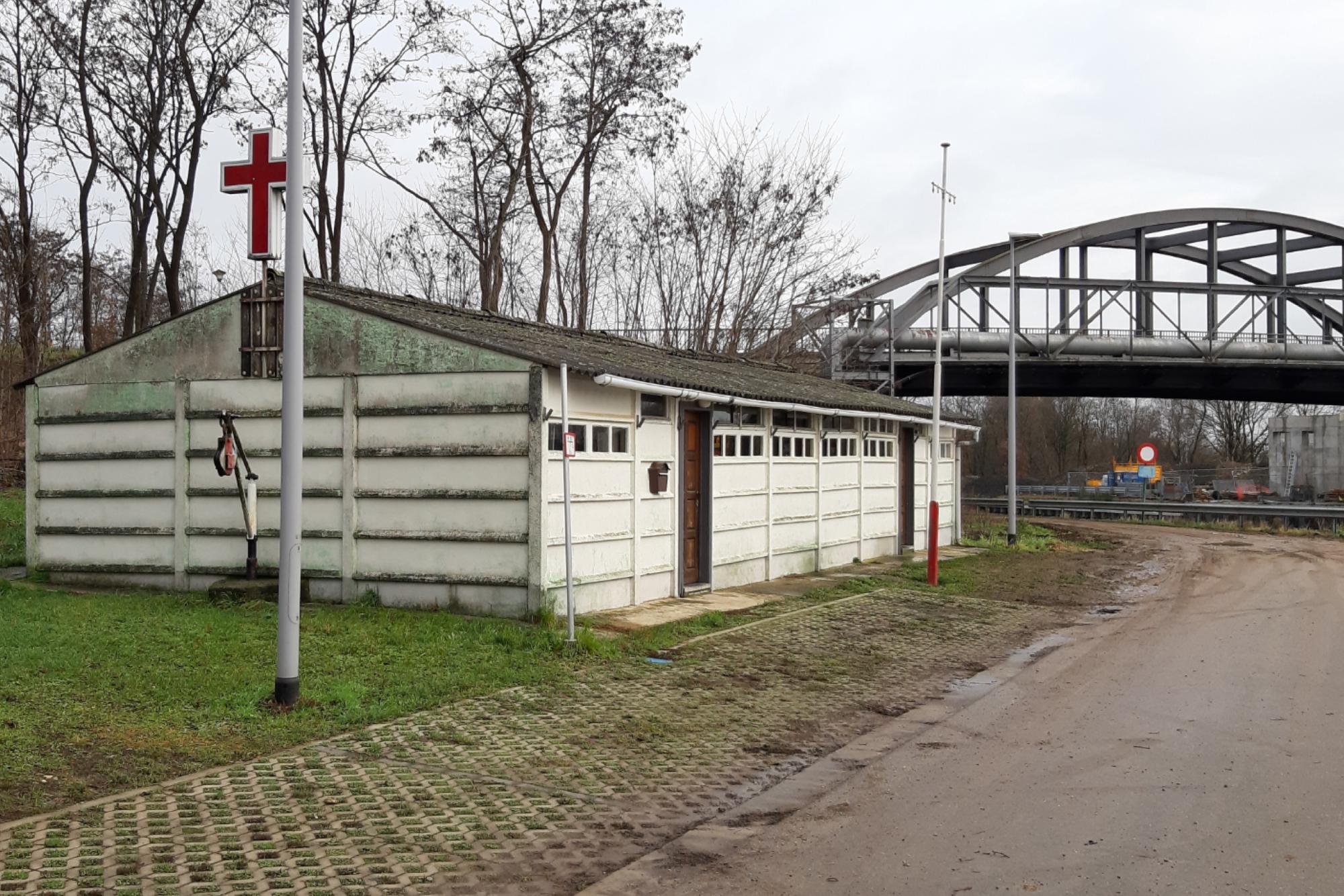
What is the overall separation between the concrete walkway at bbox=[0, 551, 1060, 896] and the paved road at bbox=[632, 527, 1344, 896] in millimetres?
715

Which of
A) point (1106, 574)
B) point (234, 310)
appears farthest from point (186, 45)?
point (1106, 574)

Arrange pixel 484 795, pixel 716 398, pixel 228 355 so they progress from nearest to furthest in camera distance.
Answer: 1. pixel 484 795
2. pixel 228 355
3. pixel 716 398

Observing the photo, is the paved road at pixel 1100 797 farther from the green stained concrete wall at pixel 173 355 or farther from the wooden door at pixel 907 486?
the wooden door at pixel 907 486

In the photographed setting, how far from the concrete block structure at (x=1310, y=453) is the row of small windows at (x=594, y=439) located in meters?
50.4

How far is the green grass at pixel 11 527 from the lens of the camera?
17.5 m

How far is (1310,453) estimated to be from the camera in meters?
57.9

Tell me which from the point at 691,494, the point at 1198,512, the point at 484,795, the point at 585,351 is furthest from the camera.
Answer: the point at 1198,512

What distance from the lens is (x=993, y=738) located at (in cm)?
853

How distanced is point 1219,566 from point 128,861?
23.2 m

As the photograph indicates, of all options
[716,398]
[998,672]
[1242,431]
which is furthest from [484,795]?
[1242,431]

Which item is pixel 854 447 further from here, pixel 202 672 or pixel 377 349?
pixel 202 672

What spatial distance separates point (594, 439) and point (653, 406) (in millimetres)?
1503

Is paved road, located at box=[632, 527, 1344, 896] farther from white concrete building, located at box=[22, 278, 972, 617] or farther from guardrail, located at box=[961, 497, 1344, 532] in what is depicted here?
guardrail, located at box=[961, 497, 1344, 532]

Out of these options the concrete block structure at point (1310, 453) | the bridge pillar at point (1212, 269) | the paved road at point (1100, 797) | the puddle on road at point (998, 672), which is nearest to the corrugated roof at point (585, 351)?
the puddle on road at point (998, 672)
